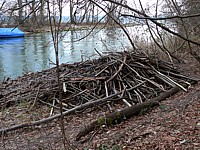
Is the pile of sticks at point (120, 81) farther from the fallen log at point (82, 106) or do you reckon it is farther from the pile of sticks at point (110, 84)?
the fallen log at point (82, 106)

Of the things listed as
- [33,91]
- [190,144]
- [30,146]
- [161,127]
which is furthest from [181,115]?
[33,91]

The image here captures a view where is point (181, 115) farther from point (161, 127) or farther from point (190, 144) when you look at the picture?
point (190, 144)

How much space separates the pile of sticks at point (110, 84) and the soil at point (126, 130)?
42cm

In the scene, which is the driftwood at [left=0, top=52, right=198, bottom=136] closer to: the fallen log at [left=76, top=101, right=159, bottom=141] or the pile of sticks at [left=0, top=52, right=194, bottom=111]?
the pile of sticks at [left=0, top=52, right=194, bottom=111]

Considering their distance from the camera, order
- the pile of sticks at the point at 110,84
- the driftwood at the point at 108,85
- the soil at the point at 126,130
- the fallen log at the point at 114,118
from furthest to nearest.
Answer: the pile of sticks at the point at 110,84
the driftwood at the point at 108,85
the fallen log at the point at 114,118
the soil at the point at 126,130

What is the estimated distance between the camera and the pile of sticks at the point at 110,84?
261 inches

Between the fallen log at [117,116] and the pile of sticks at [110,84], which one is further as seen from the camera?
the pile of sticks at [110,84]

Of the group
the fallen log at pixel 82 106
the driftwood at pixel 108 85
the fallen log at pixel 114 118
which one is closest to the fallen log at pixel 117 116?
the fallen log at pixel 114 118

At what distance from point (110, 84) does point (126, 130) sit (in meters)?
2.40

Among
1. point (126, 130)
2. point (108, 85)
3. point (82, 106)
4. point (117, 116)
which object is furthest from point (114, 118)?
point (108, 85)

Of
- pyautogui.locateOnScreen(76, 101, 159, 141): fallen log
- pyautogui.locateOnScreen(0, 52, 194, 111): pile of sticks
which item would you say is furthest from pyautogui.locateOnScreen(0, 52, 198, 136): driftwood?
pyautogui.locateOnScreen(76, 101, 159, 141): fallen log

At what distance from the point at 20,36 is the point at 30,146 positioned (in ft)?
79.0

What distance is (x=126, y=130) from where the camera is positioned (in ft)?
15.0

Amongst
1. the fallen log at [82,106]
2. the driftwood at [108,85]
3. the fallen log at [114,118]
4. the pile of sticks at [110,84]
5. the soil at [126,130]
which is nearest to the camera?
the soil at [126,130]
